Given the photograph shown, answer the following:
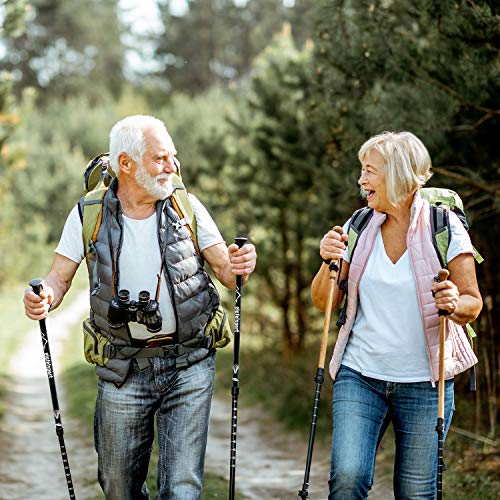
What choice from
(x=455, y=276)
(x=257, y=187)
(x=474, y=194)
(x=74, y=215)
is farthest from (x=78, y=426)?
(x=455, y=276)

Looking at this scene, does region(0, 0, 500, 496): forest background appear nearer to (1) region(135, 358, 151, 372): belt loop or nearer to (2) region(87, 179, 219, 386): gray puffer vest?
(2) region(87, 179, 219, 386): gray puffer vest

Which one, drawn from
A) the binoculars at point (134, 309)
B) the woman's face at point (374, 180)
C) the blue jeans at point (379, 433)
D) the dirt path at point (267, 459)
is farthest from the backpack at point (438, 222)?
the dirt path at point (267, 459)

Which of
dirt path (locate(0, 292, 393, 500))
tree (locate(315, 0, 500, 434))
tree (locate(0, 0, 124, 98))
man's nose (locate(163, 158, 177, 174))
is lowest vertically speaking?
dirt path (locate(0, 292, 393, 500))

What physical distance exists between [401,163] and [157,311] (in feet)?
4.21

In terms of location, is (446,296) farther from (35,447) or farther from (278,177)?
(278,177)

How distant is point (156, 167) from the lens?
3926 millimetres

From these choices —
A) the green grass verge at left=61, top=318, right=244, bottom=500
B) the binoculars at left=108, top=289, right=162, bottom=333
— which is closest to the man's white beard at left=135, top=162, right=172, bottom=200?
the binoculars at left=108, top=289, right=162, bottom=333

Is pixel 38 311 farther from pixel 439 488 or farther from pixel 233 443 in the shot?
pixel 439 488

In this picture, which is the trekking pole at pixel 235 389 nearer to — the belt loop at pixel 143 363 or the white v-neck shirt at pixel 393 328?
the belt loop at pixel 143 363

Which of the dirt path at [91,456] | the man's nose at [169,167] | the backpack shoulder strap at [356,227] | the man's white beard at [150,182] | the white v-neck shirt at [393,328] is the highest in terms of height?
the man's nose at [169,167]

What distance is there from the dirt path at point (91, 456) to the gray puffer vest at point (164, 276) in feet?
9.14

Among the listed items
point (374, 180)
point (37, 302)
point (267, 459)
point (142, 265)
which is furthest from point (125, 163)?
point (267, 459)

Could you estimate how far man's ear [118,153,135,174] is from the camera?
3973 millimetres

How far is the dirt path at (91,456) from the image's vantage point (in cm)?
676
